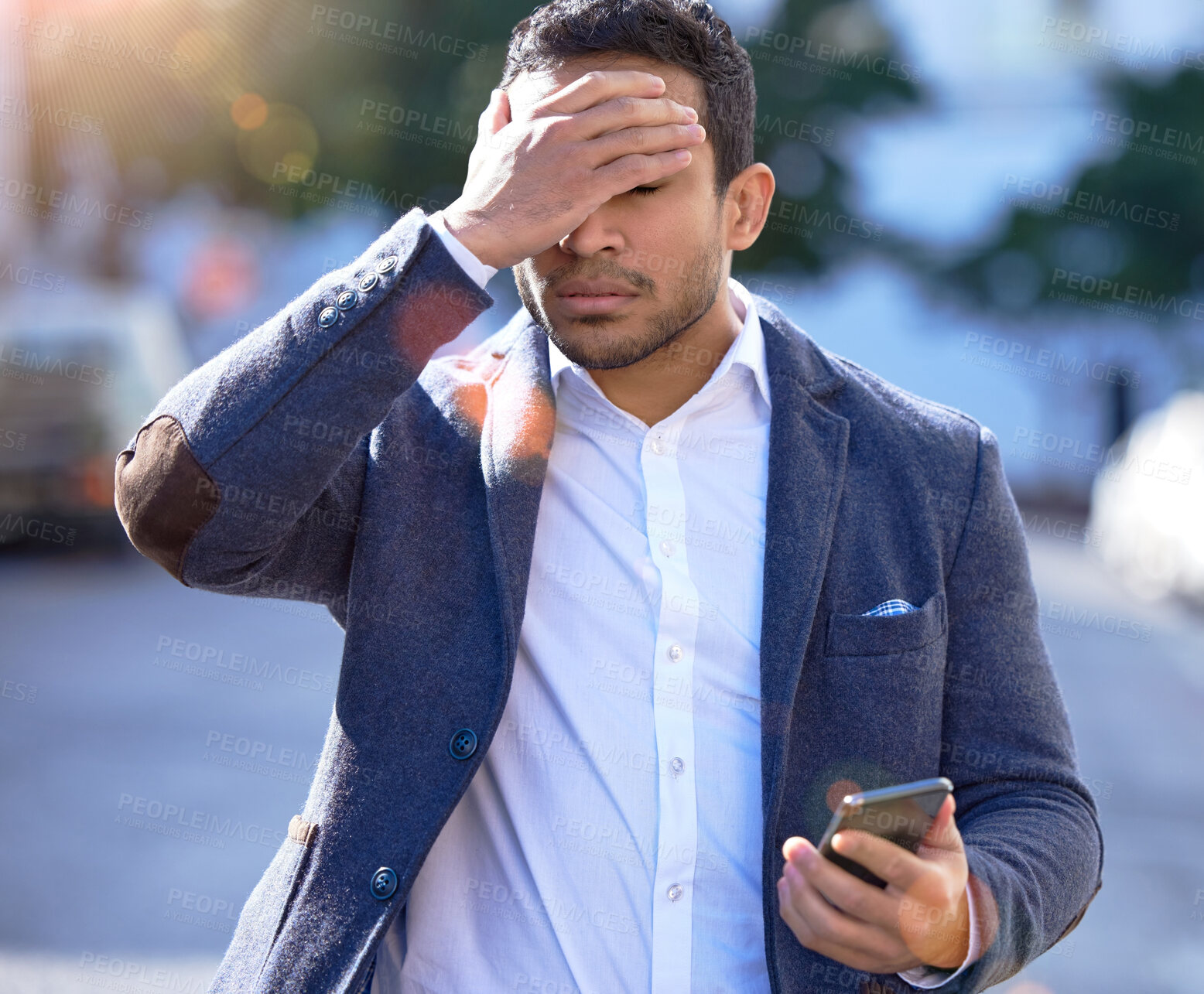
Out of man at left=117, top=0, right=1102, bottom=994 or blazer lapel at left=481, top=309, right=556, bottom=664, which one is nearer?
man at left=117, top=0, right=1102, bottom=994

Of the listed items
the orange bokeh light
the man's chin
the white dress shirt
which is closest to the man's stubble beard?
the man's chin

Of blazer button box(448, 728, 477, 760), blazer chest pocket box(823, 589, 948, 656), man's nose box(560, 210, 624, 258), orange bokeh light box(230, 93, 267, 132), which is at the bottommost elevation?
orange bokeh light box(230, 93, 267, 132)

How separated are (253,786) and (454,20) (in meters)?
13.5

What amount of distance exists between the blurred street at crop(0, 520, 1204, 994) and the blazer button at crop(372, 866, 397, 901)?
321 cm

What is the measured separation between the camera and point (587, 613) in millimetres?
2242

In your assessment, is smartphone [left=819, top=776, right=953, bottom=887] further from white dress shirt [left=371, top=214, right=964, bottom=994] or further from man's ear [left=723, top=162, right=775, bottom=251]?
man's ear [left=723, top=162, right=775, bottom=251]

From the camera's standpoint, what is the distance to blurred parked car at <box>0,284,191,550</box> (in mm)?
10719

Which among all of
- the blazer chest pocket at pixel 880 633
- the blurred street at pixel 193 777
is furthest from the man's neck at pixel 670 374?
the blurred street at pixel 193 777

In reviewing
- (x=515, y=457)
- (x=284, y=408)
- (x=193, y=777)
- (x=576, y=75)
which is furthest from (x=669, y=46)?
(x=193, y=777)

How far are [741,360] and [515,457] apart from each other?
56 centimetres

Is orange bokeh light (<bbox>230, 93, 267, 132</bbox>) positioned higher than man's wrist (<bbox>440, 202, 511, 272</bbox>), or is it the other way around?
man's wrist (<bbox>440, 202, 511, 272</bbox>)

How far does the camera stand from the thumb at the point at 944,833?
1.73 meters

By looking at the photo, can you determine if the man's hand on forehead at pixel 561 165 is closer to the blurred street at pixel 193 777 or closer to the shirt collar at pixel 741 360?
the shirt collar at pixel 741 360

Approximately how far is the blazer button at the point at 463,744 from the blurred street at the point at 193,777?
130 inches
